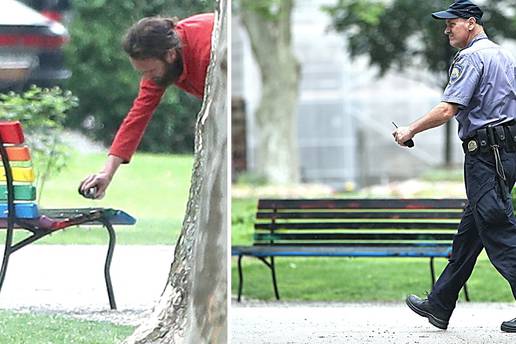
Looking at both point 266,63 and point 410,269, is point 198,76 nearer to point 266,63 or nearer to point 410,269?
point 410,269

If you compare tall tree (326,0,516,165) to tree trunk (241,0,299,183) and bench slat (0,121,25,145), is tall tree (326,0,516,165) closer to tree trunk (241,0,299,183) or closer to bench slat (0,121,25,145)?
tree trunk (241,0,299,183)

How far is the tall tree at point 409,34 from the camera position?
23109 mm

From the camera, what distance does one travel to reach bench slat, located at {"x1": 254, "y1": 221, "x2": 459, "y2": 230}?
9.18 m

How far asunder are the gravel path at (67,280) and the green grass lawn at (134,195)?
2.2 inches

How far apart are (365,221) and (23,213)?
382 centimetres

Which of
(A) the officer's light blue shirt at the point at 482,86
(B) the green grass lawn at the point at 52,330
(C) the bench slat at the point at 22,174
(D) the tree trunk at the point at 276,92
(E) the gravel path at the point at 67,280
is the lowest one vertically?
(D) the tree trunk at the point at 276,92

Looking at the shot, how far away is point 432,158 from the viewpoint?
2848 cm

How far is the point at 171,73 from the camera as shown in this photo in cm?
613

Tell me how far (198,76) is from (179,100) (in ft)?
0.72

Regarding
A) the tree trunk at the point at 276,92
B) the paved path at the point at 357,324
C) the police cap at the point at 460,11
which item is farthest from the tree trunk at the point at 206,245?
the tree trunk at the point at 276,92

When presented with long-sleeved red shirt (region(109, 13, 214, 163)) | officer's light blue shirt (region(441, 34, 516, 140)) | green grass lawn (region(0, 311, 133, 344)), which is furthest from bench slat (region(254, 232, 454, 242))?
green grass lawn (region(0, 311, 133, 344))

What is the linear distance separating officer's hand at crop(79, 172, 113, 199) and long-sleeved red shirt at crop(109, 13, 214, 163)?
122 mm

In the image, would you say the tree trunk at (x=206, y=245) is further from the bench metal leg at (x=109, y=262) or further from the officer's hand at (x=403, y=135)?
the officer's hand at (x=403, y=135)

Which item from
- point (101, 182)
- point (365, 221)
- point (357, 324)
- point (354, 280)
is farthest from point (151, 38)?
point (354, 280)
